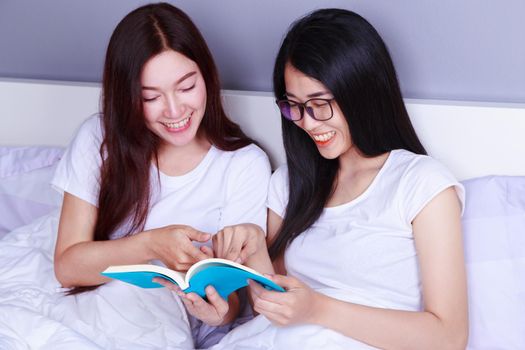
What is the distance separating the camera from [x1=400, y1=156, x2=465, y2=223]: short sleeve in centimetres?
155

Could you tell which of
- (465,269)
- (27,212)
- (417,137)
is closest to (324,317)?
(465,269)

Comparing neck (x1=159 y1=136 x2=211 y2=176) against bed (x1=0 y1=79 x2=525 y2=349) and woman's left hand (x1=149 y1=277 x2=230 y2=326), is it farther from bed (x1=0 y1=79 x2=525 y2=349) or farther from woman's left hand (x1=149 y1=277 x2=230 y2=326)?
woman's left hand (x1=149 y1=277 x2=230 y2=326)

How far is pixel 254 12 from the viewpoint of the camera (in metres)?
2.04

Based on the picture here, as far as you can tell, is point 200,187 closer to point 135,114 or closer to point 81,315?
point 135,114

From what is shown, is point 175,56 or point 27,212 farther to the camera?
point 27,212

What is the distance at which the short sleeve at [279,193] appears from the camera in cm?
186

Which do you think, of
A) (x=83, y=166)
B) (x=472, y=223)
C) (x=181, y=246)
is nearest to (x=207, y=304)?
(x=181, y=246)

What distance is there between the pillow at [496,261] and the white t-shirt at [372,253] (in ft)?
0.38

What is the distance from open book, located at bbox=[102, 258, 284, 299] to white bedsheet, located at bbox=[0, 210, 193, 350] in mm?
203

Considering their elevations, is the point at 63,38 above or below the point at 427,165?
above

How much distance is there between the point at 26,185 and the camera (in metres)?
2.27

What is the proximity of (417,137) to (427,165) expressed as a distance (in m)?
0.15

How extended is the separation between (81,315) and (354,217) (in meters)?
0.63

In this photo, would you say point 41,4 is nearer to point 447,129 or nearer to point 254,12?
point 254,12
